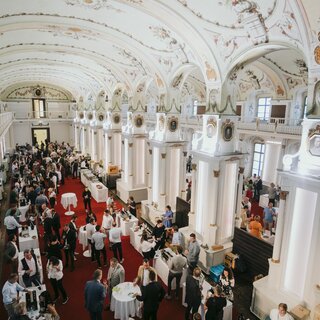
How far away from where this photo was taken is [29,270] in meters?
6.82

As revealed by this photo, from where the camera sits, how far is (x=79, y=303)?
23.6ft

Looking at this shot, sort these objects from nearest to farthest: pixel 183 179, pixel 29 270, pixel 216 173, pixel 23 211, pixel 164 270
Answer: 1. pixel 29 270
2. pixel 164 270
3. pixel 216 173
4. pixel 23 211
5. pixel 183 179

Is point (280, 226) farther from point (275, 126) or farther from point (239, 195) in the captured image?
point (275, 126)

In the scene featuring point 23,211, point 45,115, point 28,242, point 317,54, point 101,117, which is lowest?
point 23,211

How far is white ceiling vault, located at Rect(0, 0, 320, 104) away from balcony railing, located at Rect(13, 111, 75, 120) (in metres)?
20.5

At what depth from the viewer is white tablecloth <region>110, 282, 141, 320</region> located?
6.28 meters

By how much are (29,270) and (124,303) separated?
2521mm

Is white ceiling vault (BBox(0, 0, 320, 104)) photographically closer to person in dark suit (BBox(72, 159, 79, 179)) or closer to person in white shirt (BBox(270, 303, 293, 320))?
person in white shirt (BBox(270, 303, 293, 320))

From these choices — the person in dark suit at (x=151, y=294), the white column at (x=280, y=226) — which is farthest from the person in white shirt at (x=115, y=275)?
the white column at (x=280, y=226)

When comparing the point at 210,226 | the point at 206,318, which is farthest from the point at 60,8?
the point at 206,318

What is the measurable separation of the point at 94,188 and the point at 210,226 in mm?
8206

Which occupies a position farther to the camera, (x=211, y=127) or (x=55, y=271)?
(x=211, y=127)

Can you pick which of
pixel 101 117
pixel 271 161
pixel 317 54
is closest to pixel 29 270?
pixel 317 54

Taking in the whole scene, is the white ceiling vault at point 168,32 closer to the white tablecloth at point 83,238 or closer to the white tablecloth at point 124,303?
the white tablecloth at point 124,303
